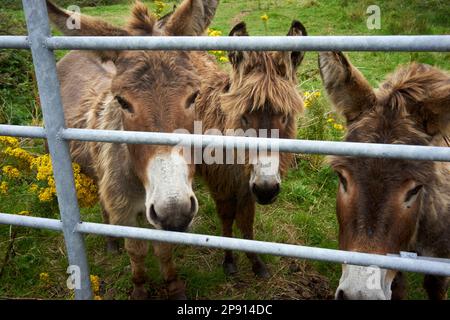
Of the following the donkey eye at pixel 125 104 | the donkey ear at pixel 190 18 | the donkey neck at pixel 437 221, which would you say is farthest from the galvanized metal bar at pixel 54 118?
the donkey neck at pixel 437 221

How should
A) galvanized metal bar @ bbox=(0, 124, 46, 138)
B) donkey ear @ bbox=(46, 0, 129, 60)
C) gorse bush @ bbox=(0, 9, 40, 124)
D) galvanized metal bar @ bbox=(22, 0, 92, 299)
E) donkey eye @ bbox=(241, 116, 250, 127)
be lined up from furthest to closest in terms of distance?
gorse bush @ bbox=(0, 9, 40, 124), donkey eye @ bbox=(241, 116, 250, 127), donkey ear @ bbox=(46, 0, 129, 60), galvanized metal bar @ bbox=(0, 124, 46, 138), galvanized metal bar @ bbox=(22, 0, 92, 299)

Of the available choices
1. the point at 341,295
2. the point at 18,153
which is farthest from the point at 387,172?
the point at 18,153

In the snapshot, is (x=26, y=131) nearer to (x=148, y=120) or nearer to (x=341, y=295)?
(x=148, y=120)

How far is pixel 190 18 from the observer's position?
278 cm

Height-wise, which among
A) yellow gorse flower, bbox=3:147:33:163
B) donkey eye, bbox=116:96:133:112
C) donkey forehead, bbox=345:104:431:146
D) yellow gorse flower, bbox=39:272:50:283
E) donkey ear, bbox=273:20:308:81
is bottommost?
yellow gorse flower, bbox=39:272:50:283

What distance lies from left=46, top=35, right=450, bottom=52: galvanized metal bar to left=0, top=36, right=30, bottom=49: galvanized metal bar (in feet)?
0.47

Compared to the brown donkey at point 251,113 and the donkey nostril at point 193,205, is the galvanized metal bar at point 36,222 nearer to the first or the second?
the donkey nostril at point 193,205

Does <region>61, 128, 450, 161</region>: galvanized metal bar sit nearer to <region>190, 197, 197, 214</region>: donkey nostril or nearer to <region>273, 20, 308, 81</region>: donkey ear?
<region>190, 197, 197, 214</region>: donkey nostril

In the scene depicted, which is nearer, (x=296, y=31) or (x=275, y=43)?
(x=275, y=43)

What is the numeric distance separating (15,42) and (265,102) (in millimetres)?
1815

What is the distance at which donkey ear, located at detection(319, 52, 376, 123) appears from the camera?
233 centimetres

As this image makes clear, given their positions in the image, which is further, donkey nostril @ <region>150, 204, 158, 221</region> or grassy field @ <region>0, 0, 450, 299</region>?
grassy field @ <region>0, 0, 450, 299</region>

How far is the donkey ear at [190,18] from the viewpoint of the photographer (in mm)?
2750

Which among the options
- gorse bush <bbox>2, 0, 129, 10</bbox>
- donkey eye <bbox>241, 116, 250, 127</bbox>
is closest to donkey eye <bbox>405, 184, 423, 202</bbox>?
donkey eye <bbox>241, 116, 250, 127</bbox>
